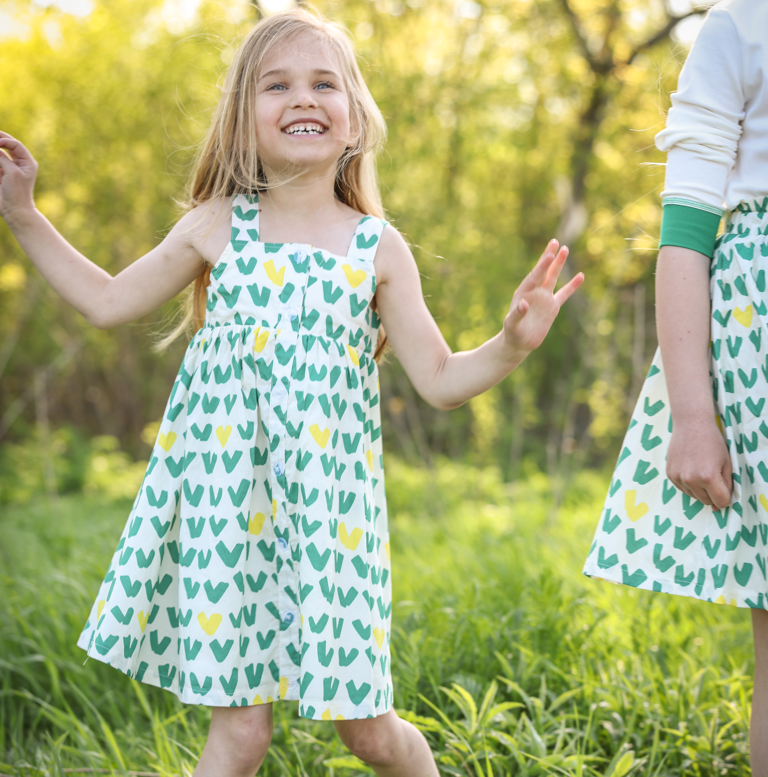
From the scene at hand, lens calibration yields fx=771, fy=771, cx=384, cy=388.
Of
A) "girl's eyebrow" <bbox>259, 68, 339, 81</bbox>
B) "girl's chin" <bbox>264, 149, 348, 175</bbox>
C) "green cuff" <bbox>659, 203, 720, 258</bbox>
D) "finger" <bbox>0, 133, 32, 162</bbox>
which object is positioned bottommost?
"green cuff" <bbox>659, 203, 720, 258</bbox>

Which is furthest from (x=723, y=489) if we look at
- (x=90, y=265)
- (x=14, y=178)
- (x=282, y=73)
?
(x=14, y=178)

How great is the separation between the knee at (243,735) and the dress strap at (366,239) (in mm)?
895

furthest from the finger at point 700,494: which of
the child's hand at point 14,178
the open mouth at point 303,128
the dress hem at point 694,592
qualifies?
the child's hand at point 14,178

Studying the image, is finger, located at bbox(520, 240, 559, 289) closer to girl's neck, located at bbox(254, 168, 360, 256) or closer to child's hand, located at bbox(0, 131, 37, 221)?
girl's neck, located at bbox(254, 168, 360, 256)

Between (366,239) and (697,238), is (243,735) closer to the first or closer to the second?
(366,239)

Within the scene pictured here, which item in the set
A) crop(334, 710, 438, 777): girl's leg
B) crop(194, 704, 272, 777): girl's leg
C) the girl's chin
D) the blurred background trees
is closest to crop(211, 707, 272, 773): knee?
crop(194, 704, 272, 777): girl's leg

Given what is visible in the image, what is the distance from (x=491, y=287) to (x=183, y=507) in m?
4.64

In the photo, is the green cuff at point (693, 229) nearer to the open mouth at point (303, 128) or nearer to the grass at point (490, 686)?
the open mouth at point (303, 128)

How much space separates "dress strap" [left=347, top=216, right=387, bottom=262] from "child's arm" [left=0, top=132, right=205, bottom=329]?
338mm

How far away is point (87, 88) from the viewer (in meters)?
6.91

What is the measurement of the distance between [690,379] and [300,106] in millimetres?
914

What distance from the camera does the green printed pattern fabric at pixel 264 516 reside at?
1413 mm

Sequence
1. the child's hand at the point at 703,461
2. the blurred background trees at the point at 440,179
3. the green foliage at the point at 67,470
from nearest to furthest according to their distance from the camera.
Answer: the child's hand at the point at 703,461 < the blurred background trees at the point at 440,179 < the green foliage at the point at 67,470

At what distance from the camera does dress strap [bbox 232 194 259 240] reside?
157 cm
